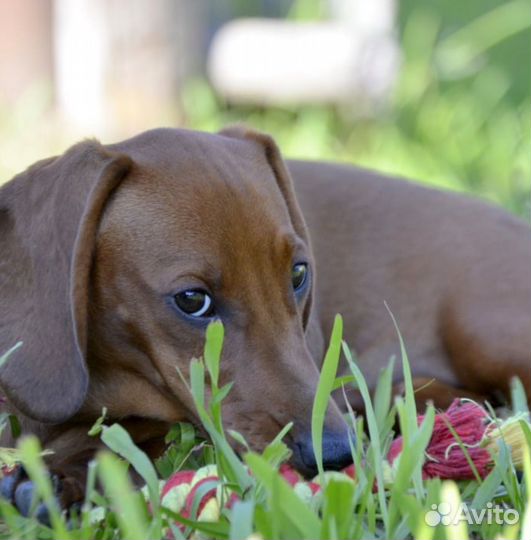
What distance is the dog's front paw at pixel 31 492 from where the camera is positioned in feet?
7.71

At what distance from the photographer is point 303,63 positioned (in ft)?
23.0

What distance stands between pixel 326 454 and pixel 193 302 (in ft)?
1.60

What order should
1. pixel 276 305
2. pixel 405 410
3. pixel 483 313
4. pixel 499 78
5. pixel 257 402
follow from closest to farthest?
pixel 405 410 → pixel 257 402 → pixel 276 305 → pixel 483 313 → pixel 499 78

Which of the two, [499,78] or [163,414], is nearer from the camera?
[163,414]

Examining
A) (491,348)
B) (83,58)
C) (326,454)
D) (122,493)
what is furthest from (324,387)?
(83,58)

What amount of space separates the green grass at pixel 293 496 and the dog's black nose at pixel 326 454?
0.10ft

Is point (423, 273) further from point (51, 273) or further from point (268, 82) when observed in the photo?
point (268, 82)

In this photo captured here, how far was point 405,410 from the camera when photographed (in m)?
2.22

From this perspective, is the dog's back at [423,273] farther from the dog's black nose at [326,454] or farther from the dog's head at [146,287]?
the dog's black nose at [326,454]

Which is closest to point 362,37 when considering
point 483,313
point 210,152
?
point 483,313

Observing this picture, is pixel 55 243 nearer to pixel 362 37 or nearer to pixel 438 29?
pixel 362 37

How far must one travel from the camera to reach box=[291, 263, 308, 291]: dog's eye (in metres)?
2.93

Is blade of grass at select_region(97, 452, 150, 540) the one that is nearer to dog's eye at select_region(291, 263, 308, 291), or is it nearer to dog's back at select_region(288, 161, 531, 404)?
dog's eye at select_region(291, 263, 308, 291)

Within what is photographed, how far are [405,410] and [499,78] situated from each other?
5.85 meters
